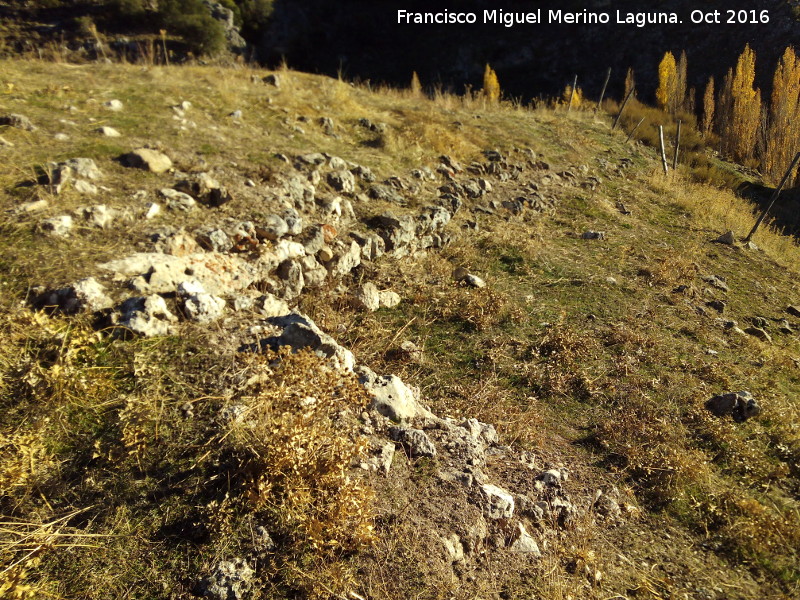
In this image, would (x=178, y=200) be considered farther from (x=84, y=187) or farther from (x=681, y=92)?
(x=681, y=92)

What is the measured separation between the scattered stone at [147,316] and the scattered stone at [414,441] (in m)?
1.97

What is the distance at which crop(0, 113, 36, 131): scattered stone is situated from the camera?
5.59m

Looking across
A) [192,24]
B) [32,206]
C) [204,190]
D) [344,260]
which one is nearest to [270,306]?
[344,260]

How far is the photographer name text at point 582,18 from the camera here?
106ft

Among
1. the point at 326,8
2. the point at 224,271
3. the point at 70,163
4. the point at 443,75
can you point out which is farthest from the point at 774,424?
the point at 326,8

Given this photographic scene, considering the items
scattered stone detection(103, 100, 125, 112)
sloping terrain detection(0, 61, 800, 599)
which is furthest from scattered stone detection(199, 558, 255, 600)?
scattered stone detection(103, 100, 125, 112)

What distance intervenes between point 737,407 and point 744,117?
22.6 m

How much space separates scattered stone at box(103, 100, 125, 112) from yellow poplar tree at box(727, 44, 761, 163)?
23.6 m

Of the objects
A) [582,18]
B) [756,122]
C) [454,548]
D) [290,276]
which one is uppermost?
[582,18]

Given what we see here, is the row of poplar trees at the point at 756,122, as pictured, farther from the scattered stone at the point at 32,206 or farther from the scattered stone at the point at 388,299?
the scattered stone at the point at 32,206

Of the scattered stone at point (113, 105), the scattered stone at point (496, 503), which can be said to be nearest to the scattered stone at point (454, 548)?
the scattered stone at point (496, 503)

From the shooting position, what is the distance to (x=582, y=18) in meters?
39.2

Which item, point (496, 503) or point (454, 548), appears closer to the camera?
point (454, 548)

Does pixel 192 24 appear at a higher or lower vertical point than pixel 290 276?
higher
